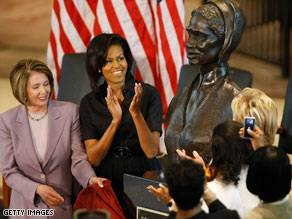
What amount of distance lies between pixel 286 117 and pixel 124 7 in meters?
1.53

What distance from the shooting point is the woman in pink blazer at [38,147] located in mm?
3484

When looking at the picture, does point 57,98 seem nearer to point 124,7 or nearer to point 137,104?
point 124,7

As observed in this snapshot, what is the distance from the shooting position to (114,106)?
340 cm

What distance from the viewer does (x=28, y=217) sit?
139 inches

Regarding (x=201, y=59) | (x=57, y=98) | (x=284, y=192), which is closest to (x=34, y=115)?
(x=201, y=59)

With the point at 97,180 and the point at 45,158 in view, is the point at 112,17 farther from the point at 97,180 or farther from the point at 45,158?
the point at 97,180

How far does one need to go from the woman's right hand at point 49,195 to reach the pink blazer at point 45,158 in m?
0.07

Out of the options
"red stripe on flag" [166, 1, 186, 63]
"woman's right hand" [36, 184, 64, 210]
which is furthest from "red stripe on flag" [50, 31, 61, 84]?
"woman's right hand" [36, 184, 64, 210]

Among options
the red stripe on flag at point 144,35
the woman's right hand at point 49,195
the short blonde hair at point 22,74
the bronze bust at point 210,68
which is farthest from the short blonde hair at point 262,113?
the red stripe on flag at point 144,35

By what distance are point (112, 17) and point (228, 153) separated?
2.82m

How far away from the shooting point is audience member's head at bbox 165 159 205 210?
211 centimetres

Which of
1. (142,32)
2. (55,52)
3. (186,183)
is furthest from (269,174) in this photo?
(55,52)

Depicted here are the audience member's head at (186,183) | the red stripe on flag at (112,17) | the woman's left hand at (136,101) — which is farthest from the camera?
the red stripe on flag at (112,17)

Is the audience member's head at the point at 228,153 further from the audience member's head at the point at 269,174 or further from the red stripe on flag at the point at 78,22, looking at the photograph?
the red stripe on flag at the point at 78,22
